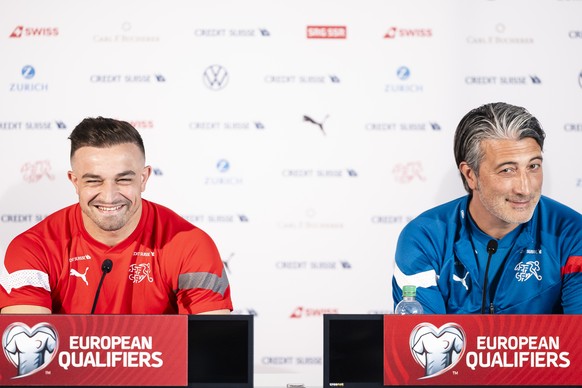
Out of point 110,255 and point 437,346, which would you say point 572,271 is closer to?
point 437,346

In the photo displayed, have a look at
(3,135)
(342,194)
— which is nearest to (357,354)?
(342,194)

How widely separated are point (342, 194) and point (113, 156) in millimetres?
1736

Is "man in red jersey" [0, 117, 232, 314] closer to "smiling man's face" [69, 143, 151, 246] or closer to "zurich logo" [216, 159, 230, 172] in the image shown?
"smiling man's face" [69, 143, 151, 246]

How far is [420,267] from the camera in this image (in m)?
2.72

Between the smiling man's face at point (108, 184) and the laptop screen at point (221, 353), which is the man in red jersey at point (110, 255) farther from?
the laptop screen at point (221, 353)

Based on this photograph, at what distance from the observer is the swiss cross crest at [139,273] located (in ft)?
9.09

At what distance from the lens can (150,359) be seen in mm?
1894

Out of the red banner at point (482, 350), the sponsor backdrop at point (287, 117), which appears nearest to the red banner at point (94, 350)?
the red banner at point (482, 350)

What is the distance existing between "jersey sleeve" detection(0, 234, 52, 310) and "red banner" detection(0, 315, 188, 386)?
0.77m

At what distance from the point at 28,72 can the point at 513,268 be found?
9.28 ft

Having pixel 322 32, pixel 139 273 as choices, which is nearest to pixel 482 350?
pixel 139 273

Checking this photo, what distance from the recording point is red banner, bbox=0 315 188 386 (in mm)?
1881

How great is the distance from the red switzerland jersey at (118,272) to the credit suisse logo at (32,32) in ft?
5.69

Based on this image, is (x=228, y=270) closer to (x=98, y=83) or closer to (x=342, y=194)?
(x=342, y=194)
